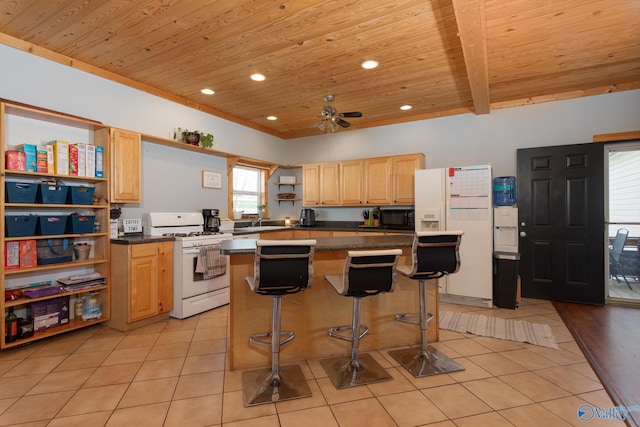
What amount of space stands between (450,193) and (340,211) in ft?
6.97

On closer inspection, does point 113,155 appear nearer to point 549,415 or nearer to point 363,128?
point 363,128

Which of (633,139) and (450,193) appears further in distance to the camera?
(450,193)

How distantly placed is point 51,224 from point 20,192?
354 mm

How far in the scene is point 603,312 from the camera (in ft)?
12.1

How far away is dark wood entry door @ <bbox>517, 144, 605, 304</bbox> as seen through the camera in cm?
400

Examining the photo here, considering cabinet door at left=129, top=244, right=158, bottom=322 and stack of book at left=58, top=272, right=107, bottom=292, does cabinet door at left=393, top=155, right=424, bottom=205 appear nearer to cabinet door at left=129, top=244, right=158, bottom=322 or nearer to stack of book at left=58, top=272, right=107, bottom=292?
cabinet door at left=129, top=244, right=158, bottom=322

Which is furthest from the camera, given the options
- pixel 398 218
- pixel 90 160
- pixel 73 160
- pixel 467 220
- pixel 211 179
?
pixel 398 218

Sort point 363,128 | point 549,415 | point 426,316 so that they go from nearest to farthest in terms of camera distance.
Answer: point 549,415 → point 426,316 → point 363,128

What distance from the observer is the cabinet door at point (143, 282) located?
3203 millimetres

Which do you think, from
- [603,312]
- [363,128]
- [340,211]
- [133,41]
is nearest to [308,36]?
[133,41]

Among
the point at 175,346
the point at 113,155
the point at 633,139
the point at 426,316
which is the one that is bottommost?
the point at 175,346

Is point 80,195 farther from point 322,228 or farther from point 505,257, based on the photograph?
point 505,257

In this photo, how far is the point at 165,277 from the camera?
3.52 metres

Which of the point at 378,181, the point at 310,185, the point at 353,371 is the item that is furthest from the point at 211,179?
the point at 353,371
